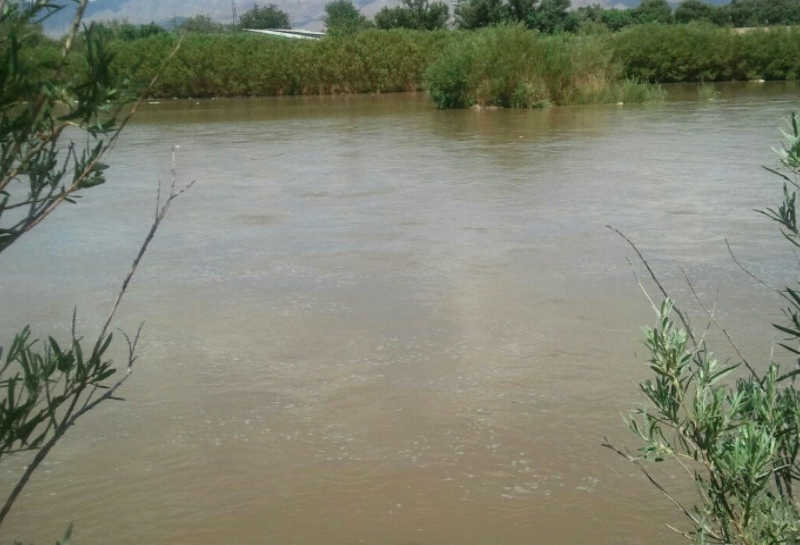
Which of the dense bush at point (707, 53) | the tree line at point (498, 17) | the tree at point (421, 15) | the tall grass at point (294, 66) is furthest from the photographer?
the tree at point (421, 15)

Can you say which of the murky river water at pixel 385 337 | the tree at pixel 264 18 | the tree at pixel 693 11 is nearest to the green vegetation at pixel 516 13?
the tree at pixel 693 11

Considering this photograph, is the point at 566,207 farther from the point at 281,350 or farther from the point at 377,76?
the point at 377,76

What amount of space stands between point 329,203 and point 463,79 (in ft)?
32.2

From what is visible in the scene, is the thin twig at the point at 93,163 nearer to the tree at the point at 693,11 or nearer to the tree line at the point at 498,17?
the tree line at the point at 498,17

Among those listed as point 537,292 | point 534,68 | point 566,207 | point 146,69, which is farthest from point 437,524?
point 146,69

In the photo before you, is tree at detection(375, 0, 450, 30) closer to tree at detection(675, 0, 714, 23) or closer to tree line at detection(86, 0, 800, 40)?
tree line at detection(86, 0, 800, 40)

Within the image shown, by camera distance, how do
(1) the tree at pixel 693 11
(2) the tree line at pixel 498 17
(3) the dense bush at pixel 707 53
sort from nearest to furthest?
(3) the dense bush at pixel 707 53 → (2) the tree line at pixel 498 17 → (1) the tree at pixel 693 11

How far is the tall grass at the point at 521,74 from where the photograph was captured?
17.4 m

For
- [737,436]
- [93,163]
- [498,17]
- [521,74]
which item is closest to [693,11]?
[498,17]

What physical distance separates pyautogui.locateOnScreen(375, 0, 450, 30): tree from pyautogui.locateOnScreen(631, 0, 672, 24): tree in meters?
12.3

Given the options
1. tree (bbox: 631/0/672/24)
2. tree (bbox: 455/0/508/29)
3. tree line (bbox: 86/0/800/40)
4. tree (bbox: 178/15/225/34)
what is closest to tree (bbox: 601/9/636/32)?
tree line (bbox: 86/0/800/40)

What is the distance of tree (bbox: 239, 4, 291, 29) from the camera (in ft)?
266

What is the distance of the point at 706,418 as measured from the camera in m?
1.91

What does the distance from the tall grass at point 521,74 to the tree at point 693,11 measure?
137 ft
